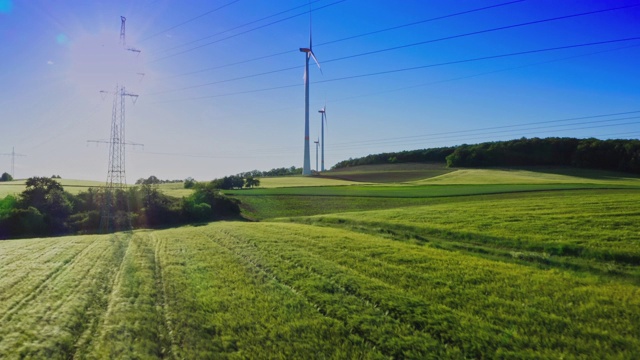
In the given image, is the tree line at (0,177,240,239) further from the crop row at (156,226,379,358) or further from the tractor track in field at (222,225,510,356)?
the crop row at (156,226,379,358)

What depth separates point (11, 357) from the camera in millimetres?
7422

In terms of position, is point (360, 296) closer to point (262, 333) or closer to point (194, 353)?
point (262, 333)

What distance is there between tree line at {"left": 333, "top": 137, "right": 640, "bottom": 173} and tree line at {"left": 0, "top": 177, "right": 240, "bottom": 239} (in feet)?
238

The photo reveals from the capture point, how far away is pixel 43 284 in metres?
12.9

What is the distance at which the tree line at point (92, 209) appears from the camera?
132 ft

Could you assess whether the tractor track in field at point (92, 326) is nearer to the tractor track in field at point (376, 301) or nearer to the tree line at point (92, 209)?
the tractor track in field at point (376, 301)

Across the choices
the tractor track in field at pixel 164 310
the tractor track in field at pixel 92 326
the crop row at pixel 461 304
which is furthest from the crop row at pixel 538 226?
the tractor track in field at pixel 92 326

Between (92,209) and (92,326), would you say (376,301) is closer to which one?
(92,326)

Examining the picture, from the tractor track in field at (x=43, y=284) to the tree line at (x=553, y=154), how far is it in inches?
3813

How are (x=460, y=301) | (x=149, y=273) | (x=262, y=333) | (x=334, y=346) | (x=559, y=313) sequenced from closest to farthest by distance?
1. (x=334, y=346)
2. (x=262, y=333)
3. (x=559, y=313)
4. (x=460, y=301)
5. (x=149, y=273)

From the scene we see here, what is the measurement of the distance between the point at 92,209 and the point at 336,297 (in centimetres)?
4848

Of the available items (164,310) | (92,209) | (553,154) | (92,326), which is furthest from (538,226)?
(553,154)

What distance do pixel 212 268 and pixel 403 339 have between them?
9398 mm

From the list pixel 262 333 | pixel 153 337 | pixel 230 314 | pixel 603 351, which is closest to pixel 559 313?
pixel 603 351
